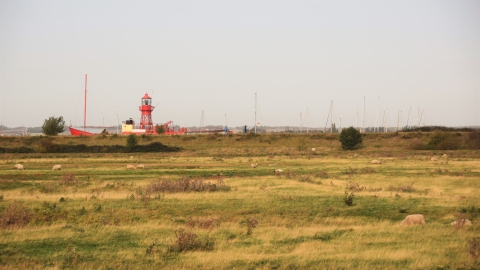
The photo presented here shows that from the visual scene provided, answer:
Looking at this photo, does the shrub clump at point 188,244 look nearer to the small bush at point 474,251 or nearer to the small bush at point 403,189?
the small bush at point 474,251

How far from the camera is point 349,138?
85.9 m

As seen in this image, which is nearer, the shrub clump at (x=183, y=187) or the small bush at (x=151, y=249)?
the small bush at (x=151, y=249)

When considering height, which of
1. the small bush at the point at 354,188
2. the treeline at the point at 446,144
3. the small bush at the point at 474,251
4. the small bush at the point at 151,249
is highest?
the treeline at the point at 446,144

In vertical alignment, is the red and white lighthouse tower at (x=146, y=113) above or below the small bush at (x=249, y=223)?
above

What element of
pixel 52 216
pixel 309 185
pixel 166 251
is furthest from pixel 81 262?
pixel 309 185

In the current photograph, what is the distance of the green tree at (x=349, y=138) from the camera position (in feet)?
283

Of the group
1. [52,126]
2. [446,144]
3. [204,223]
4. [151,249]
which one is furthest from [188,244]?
[52,126]

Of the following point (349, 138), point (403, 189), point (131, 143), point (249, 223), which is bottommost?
point (249, 223)

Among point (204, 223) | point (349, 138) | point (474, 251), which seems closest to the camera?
point (474, 251)

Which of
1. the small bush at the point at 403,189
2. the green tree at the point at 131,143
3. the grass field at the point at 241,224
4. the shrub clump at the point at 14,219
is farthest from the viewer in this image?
the green tree at the point at 131,143

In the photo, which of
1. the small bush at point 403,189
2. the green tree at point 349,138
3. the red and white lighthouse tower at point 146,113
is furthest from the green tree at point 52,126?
the small bush at point 403,189

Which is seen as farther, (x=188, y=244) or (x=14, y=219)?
(x=14, y=219)

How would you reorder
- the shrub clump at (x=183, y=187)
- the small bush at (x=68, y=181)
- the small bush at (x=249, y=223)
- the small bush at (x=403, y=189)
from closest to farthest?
the small bush at (x=249, y=223)
the small bush at (x=403, y=189)
the shrub clump at (x=183, y=187)
the small bush at (x=68, y=181)

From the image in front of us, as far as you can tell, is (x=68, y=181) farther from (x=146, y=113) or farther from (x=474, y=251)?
(x=146, y=113)
